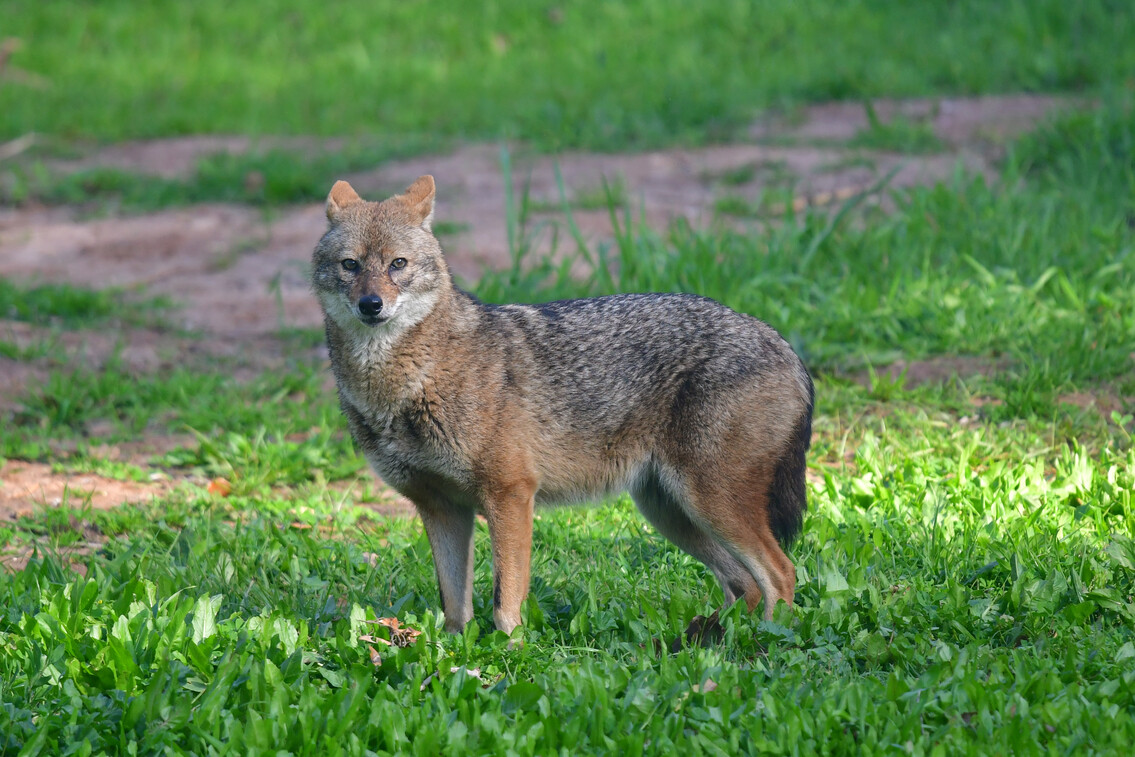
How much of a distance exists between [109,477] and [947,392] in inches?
159

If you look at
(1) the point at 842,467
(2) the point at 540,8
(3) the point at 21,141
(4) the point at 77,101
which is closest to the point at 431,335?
(1) the point at 842,467

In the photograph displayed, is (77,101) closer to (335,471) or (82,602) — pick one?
(335,471)

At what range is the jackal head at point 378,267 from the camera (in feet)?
13.2

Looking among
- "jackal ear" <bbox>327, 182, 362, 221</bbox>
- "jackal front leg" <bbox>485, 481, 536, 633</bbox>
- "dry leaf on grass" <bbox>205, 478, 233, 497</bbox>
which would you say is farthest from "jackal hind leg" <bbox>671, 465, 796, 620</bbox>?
"dry leaf on grass" <bbox>205, 478, 233, 497</bbox>

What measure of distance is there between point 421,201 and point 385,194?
16.2ft

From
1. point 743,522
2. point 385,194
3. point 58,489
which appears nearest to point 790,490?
point 743,522

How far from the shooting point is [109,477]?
218 inches

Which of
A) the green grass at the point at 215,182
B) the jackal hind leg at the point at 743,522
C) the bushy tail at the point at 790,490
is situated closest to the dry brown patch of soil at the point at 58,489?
the jackal hind leg at the point at 743,522

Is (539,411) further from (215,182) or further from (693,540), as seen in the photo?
(215,182)

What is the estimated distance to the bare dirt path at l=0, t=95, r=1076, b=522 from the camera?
302 inches

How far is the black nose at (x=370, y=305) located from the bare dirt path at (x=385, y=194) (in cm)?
327

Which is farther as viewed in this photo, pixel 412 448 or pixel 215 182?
pixel 215 182

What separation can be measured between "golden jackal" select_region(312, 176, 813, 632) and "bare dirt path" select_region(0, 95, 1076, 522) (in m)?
3.11

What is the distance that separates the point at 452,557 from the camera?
4.19 metres
